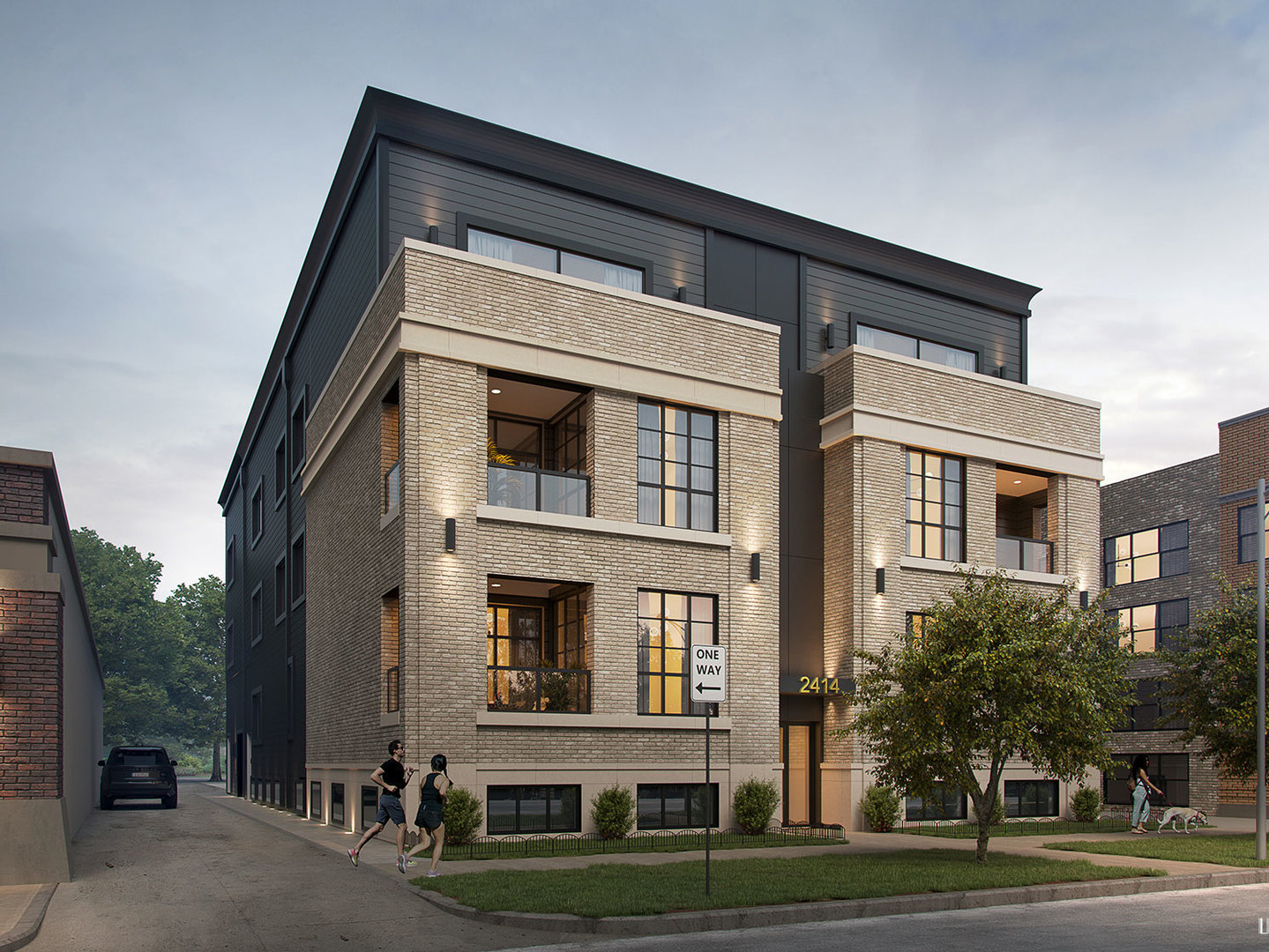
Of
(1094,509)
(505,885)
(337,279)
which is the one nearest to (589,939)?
(505,885)

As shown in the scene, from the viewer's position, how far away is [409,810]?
19047mm

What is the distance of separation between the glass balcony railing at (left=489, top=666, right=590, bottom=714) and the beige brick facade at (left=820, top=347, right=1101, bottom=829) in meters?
6.19

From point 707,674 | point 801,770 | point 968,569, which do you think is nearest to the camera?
point 707,674

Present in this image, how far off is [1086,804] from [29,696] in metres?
22.8

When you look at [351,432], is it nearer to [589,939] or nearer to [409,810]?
[409,810]

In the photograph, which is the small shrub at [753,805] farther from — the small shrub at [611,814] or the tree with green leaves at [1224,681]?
the tree with green leaves at [1224,681]

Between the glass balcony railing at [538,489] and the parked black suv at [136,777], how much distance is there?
17864 millimetres

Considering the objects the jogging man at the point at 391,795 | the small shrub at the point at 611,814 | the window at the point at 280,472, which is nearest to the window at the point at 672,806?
the small shrub at the point at 611,814

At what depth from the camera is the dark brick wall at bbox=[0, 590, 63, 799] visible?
1450 cm

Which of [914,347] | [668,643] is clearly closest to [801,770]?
[668,643]

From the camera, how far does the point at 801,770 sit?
25281mm

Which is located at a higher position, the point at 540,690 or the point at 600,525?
the point at 600,525

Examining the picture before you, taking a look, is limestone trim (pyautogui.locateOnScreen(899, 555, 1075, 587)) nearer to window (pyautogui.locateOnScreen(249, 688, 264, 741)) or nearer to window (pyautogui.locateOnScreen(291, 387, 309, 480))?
window (pyautogui.locateOnScreen(291, 387, 309, 480))

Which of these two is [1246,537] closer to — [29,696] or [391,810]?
[391,810]
